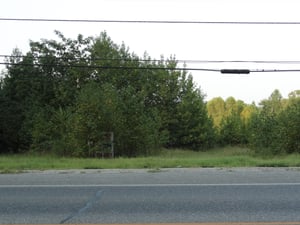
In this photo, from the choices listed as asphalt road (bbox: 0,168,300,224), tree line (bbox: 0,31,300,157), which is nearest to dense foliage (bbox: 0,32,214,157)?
tree line (bbox: 0,31,300,157)

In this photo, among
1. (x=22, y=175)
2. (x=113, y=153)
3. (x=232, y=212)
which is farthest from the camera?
(x=113, y=153)

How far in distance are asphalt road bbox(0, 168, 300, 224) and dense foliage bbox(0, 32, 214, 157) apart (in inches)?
456

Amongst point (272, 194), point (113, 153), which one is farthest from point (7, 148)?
point (272, 194)

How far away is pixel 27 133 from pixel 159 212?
92.1 feet

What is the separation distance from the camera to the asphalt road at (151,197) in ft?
22.7

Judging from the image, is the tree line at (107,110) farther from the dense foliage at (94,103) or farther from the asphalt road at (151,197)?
the asphalt road at (151,197)

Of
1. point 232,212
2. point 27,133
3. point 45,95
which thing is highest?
point 45,95

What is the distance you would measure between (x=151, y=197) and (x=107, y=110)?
53.0 ft

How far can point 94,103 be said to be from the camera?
79.7ft

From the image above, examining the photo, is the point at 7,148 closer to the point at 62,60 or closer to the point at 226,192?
the point at 62,60

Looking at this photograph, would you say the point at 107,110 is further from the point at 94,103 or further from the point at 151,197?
the point at 151,197

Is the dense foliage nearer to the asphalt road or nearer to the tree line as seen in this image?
the tree line

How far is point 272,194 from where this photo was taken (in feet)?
29.2

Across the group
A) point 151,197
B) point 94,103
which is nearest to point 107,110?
point 94,103
